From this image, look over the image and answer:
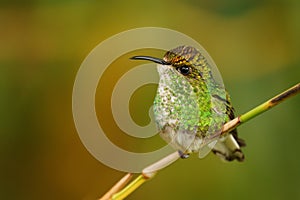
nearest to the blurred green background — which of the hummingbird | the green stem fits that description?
the hummingbird

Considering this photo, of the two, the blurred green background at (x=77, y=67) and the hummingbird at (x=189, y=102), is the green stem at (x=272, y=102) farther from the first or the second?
the blurred green background at (x=77, y=67)

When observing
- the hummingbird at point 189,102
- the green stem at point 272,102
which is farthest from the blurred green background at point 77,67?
the green stem at point 272,102

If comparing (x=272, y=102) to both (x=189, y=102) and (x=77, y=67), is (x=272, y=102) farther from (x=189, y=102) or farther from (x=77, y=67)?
(x=77, y=67)

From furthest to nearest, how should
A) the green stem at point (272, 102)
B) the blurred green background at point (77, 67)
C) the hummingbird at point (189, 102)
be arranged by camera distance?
the blurred green background at point (77, 67), the hummingbird at point (189, 102), the green stem at point (272, 102)

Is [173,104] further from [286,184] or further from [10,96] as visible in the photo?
[10,96]

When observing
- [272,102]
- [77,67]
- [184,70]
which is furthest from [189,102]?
[77,67]

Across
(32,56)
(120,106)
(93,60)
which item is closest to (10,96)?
(32,56)
